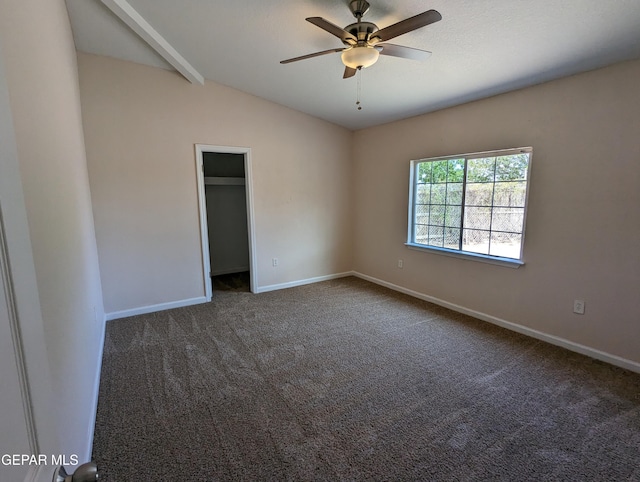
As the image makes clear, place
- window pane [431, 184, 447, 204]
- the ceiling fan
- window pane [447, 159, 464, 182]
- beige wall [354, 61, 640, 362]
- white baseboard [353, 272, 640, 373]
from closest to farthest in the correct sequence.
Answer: the ceiling fan
beige wall [354, 61, 640, 362]
white baseboard [353, 272, 640, 373]
window pane [447, 159, 464, 182]
window pane [431, 184, 447, 204]

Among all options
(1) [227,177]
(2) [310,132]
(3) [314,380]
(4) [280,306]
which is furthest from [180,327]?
(2) [310,132]

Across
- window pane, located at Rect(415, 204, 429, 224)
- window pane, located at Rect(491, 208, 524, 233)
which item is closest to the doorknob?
window pane, located at Rect(491, 208, 524, 233)

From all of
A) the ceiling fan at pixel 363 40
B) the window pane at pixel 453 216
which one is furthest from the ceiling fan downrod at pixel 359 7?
the window pane at pixel 453 216

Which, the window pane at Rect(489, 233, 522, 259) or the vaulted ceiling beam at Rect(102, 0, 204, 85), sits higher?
the vaulted ceiling beam at Rect(102, 0, 204, 85)

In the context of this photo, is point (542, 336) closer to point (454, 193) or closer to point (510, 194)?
point (510, 194)

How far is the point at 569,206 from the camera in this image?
275cm

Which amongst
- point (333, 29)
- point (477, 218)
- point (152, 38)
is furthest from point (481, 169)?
point (152, 38)

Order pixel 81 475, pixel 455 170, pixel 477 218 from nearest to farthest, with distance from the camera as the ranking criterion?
pixel 81 475, pixel 477 218, pixel 455 170

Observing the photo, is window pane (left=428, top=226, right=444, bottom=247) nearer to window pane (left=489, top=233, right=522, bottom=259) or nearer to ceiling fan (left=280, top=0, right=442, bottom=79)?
window pane (left=489, top=233, right=522, bottom=259)

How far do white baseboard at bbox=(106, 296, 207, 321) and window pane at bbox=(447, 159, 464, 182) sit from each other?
3586mm

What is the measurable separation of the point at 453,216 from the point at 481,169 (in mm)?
645

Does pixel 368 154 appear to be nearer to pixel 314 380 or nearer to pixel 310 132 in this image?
pixel 310 132

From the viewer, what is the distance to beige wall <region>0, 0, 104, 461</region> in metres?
1.11

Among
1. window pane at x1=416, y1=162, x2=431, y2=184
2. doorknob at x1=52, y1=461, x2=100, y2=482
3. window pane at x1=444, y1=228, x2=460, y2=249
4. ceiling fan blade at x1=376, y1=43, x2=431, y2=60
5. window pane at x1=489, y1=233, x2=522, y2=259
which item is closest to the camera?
doorknob at x1=52, y1=461, x2=100, y2=482
